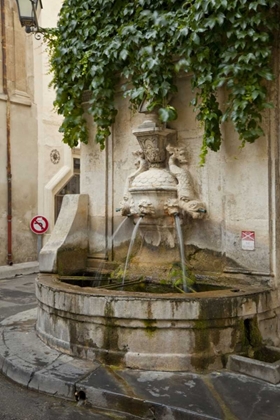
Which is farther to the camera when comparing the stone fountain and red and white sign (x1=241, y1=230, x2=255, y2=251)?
red and white sign (x1=241, y1=230, x2=255, y2=251)

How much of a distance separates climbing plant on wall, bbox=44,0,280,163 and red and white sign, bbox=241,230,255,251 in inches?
39.5

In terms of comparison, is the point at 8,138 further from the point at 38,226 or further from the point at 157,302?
the point at 157,302

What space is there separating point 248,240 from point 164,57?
2.33 metres

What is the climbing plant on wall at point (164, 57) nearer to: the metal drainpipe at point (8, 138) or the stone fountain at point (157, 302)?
the stone fountain at point (157, 302)

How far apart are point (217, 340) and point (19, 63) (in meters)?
10.4

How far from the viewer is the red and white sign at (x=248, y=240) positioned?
502 cm

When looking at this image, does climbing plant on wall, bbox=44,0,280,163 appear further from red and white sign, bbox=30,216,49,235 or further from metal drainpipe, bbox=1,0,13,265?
metal drainpipe, bbox=1,0,13,265

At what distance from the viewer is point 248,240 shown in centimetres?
505

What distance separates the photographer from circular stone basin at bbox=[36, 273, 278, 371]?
423cm

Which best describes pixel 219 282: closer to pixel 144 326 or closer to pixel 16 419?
pixel 144 326

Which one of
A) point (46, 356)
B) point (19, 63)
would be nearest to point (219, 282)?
point (46, 356)

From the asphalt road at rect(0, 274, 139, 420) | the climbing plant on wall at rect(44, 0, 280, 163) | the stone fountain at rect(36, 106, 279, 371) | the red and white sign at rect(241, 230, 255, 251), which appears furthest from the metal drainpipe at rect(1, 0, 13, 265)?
the red and white sign at rect(241, 230, 255, 251)

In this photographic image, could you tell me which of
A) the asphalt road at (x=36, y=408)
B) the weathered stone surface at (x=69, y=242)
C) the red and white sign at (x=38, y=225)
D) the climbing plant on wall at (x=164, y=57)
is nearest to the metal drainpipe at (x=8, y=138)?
the red and white sign at (x=38, y=225)

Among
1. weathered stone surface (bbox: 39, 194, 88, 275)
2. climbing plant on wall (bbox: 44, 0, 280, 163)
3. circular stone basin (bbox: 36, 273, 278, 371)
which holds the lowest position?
circular stone basin (bbox: 36, 273, 278, 371)
